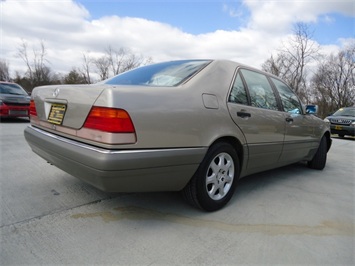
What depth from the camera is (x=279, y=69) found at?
79.3 feet

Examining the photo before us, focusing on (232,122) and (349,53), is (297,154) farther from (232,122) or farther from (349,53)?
(349,53)

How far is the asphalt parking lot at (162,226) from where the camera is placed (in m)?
1.82

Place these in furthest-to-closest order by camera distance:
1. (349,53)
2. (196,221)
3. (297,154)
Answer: (349,53), (297,154), (196,221)

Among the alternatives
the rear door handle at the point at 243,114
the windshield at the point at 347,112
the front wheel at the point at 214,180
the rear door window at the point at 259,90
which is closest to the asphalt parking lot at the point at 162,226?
the front wheel at the point at 214,180

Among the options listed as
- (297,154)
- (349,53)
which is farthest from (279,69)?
(297,154)

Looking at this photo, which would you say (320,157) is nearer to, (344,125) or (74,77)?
(344,125)

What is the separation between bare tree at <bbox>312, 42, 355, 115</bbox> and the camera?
91.7 feet

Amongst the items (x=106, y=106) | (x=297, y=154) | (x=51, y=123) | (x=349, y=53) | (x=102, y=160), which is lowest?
(x=297, y=154)

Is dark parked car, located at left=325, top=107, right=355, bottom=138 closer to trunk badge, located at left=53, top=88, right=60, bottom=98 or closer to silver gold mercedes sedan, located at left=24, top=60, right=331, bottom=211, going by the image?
silver gold mercedes sedan, located at left=24, top=60, right=331, bottom=211

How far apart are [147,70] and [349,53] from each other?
32.2m

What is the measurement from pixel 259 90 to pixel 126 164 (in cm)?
199

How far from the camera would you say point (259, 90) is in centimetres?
313

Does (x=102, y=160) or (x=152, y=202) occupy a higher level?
(x=102, y=160)

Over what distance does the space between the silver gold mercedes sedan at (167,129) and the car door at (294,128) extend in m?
0.25
